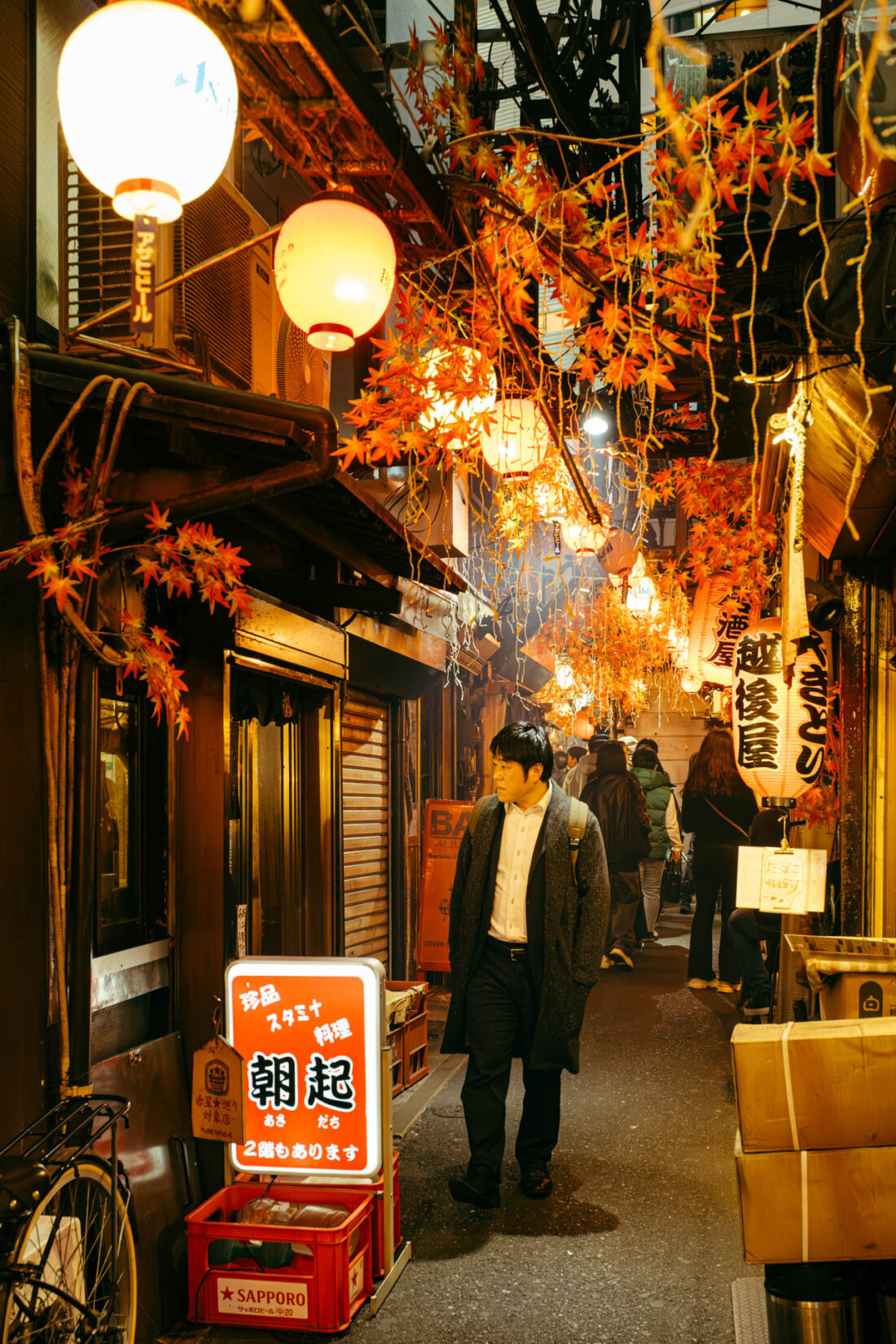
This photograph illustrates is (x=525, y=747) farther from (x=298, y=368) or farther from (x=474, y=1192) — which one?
(x=298, y=368)

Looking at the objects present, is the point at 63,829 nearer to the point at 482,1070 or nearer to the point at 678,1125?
the point at 482,1070

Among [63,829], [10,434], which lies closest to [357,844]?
[63,829]

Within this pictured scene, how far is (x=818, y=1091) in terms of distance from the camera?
352 centimetres

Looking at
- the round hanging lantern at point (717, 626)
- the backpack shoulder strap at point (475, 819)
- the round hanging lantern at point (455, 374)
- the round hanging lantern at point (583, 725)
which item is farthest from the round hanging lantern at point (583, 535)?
the round hanging lantern at point (583, 725)

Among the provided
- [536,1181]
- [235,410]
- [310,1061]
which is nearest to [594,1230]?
[536,1181]

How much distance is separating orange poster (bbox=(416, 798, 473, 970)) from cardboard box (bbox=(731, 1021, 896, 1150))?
8133 mm

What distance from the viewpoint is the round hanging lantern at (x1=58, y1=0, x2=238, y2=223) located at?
3.54 meters

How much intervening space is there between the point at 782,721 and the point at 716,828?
5649 millimetres

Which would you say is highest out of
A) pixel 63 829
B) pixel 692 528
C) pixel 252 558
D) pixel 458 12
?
pixel 458 12

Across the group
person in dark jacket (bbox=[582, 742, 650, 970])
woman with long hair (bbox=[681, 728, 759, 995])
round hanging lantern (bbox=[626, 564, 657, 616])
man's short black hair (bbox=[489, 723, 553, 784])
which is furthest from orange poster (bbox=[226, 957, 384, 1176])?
round hanging lantern (bbox=[626, 564, 657, 616])

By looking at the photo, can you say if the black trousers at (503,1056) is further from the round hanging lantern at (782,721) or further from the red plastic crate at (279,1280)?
the round hanging lantern at (782,721)

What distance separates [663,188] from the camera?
618cm

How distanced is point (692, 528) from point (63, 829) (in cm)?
1062

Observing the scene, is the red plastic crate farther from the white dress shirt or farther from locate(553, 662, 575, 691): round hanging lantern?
locate(553, 662, 575, 691): round hanging lantern
